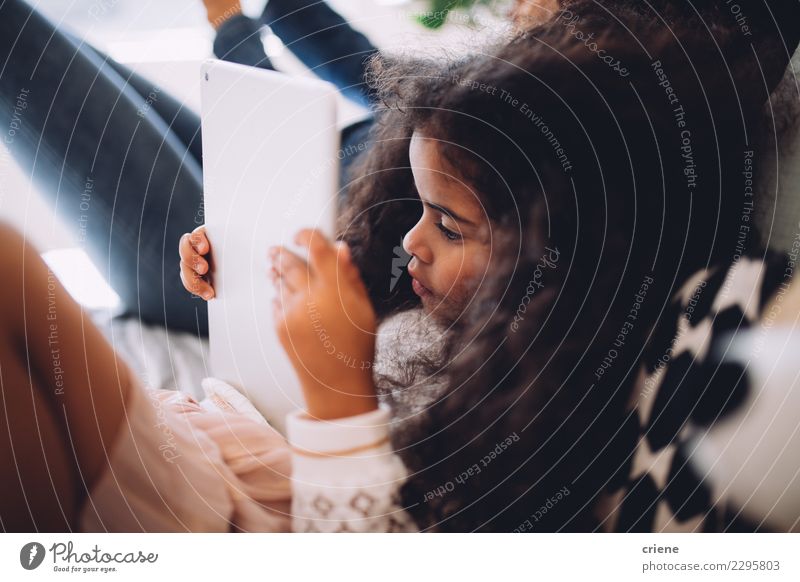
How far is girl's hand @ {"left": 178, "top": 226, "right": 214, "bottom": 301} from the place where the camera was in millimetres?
654

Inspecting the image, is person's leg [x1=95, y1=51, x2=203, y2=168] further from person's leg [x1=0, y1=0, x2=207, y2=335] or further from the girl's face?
the girl's face

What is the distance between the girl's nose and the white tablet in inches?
3.0

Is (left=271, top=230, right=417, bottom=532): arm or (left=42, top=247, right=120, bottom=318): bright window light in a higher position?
(left=42, top=247, right=120, bottom=318): bright window light

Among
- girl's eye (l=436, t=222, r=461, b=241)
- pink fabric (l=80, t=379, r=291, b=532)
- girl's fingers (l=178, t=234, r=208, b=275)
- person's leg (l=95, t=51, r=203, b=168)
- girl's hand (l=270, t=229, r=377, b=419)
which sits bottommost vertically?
pink fabric (l=80, t=379, r=291, b=532)

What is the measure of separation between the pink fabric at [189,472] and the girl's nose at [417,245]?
229 mm

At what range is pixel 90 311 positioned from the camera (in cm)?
66

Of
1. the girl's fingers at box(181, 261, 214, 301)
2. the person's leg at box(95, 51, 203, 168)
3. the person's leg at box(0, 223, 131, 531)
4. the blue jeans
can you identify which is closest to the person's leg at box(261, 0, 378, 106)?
the blue jeans

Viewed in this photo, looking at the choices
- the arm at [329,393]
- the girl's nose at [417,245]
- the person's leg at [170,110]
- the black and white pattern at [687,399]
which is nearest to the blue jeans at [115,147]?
the person's leg at [170,110]

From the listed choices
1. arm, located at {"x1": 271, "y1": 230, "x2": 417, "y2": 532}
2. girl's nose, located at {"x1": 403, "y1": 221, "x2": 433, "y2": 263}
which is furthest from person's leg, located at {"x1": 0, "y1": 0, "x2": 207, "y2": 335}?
girl's nose, located at {"x1": 403, "y1": 221, "x2": 433, "y2": 263}

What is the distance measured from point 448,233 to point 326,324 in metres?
0.15

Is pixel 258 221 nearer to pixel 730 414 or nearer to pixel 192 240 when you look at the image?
pixel 192 240

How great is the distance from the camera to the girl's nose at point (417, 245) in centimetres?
63

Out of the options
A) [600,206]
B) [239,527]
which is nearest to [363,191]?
[600,206]

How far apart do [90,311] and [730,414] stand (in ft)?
2.16
